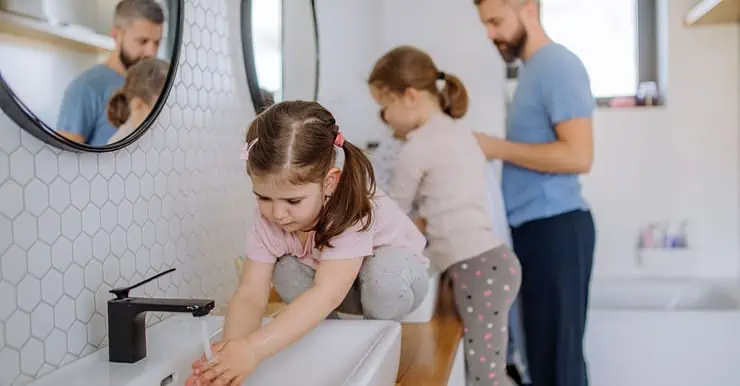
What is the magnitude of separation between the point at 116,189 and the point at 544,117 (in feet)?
3.57

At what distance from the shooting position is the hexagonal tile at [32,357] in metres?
0.79

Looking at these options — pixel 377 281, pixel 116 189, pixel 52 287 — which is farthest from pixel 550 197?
pixel 52 287

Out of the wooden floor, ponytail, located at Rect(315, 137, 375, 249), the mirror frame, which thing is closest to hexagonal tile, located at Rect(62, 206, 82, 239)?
ponytail, located at Rect(315, 137, 375, 249)

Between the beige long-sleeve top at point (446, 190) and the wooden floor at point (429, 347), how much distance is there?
147 millimetres

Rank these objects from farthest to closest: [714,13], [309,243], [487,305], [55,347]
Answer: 1. [714,13]
2. [487,305]
3. [309,243]
4. [55,347]

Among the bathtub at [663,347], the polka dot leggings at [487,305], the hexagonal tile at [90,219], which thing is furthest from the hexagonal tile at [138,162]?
the bathtub at [663,347]

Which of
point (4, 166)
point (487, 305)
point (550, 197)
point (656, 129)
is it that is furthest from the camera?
point (656, 129)

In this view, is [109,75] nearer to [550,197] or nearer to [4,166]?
[4,166]

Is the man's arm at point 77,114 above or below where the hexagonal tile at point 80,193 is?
above

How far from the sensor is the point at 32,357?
2.65 feet

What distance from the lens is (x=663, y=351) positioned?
2.14 metres

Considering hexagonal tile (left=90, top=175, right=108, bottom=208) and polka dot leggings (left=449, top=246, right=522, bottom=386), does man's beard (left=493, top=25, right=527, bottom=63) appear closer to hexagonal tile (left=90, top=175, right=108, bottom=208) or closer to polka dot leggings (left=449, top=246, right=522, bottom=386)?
polka dot leggings (left=449, top=246, right=522, bottom=386)

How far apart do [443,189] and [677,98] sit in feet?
4.46

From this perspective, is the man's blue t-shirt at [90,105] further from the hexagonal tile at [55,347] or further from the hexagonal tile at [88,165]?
the hexagonal tile at [55,347]
